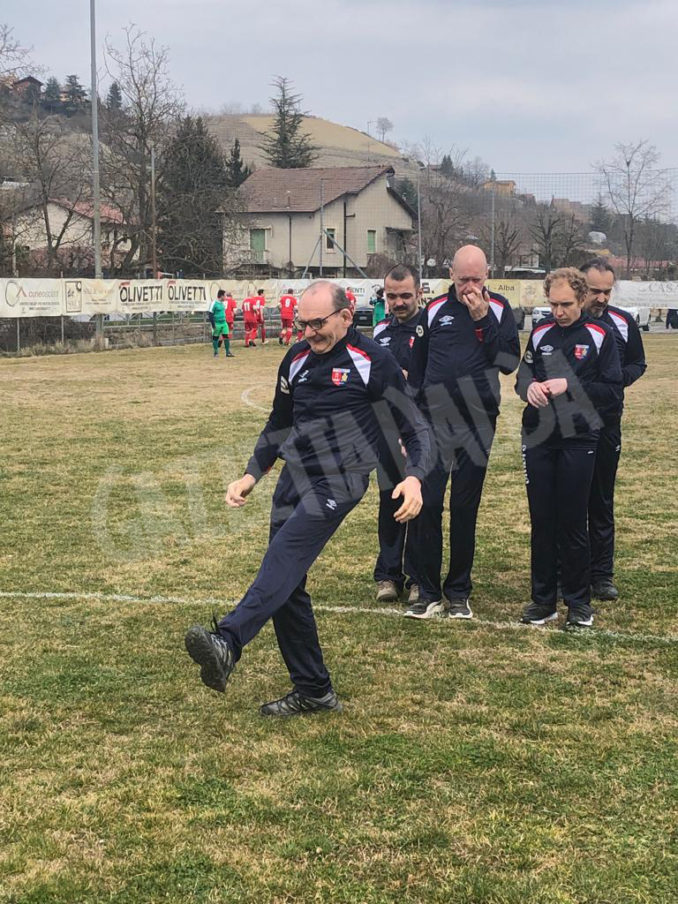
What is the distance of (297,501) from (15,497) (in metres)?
5.90

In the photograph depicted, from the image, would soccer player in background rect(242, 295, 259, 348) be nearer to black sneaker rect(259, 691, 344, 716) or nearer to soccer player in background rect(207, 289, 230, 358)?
soccer player in background rect(207, 289, 230, 358)

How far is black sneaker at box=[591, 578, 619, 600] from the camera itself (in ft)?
22.9

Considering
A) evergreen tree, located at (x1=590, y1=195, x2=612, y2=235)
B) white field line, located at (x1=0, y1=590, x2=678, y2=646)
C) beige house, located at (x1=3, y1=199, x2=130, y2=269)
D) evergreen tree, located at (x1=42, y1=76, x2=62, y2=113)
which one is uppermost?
evergreen tree, located at (x1=42, y1=76, x2=62, y2=113)

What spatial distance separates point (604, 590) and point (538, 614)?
0.74m

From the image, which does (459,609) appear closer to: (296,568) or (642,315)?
(296,568)

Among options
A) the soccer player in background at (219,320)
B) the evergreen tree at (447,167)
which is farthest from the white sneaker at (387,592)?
the evergreen tree at (447,167)

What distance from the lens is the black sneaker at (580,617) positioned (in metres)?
6.36

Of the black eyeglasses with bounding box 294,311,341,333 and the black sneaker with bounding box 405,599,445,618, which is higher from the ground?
the black eyeglasses with bounding box 294,311,341,333

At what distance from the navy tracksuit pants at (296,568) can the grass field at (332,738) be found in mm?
295

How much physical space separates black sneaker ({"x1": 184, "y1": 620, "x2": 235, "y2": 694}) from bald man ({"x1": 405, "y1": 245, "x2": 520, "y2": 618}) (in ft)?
7.84

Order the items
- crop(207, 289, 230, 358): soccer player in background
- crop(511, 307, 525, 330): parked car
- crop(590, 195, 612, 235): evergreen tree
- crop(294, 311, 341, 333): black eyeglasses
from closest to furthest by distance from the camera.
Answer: crop(294, 311, 341, 333): black eyeglasses → crop(207, 289, 230, 358): soccer player in background → crop(511, 307, 525, 330): parked car → crop(590, 195, 612, 235): evergreen tree

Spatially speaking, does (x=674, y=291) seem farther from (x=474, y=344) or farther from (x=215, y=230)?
(x=474, y=344)

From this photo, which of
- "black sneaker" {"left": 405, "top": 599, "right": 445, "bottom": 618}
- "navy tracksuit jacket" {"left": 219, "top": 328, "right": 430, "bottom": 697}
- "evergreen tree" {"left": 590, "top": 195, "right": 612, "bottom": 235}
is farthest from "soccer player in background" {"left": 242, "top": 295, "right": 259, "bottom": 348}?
"navy tracksuit jacket" {"left": 219, "top": 328, "right": 430, "bottom": 697}

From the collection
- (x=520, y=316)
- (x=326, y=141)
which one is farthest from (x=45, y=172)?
(x=326, y=141)
